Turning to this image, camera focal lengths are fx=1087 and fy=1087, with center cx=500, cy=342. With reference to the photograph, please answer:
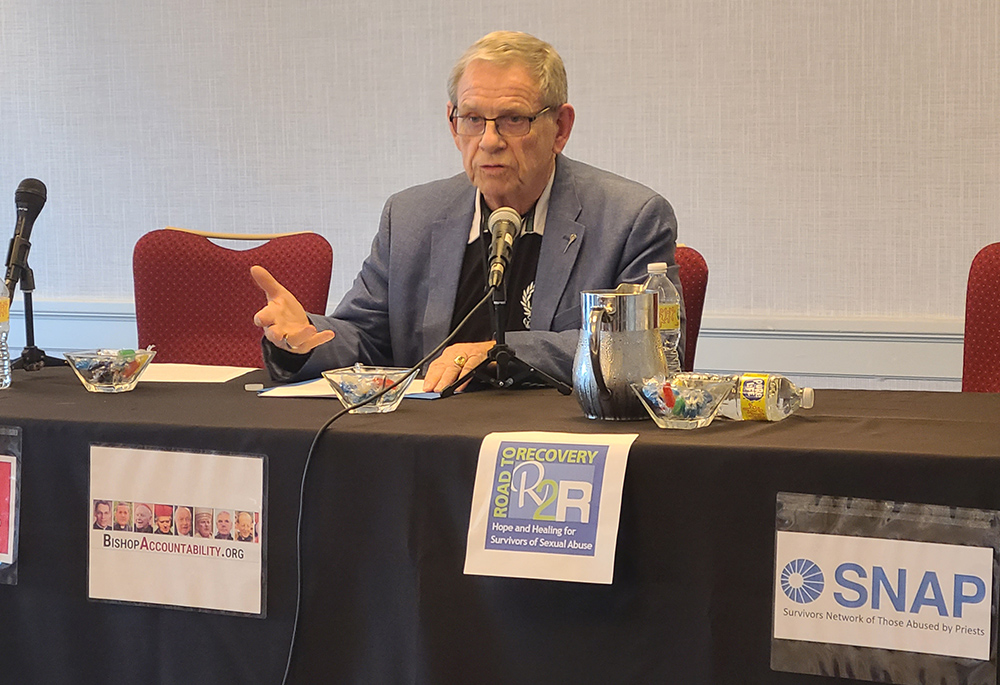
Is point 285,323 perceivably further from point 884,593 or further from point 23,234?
point 884,593

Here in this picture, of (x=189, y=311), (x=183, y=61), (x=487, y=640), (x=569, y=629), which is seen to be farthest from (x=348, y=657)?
(x=183, y=61)

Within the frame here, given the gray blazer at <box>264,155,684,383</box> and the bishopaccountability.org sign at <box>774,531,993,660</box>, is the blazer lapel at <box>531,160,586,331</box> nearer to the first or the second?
the gray blazer at <box>264,155,684,383</box>

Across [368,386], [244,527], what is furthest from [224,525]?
[368,386]

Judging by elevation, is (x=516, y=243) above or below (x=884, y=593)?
above

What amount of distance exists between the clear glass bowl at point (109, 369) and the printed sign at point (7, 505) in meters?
0.31

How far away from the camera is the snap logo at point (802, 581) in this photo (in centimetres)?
117

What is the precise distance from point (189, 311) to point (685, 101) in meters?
1.54

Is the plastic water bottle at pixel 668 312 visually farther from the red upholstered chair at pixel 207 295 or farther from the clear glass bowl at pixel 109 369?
the red upholstered chair at pixel 207 295

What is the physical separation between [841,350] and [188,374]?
1.92 metres

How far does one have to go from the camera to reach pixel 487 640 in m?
1.30

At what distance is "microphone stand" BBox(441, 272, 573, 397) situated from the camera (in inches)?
69.0

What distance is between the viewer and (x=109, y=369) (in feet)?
5.91

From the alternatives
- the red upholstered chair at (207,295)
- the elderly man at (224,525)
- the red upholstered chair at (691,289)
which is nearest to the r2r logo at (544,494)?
the elderly man at (224,525)

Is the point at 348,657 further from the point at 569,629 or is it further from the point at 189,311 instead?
the point at 189,311
